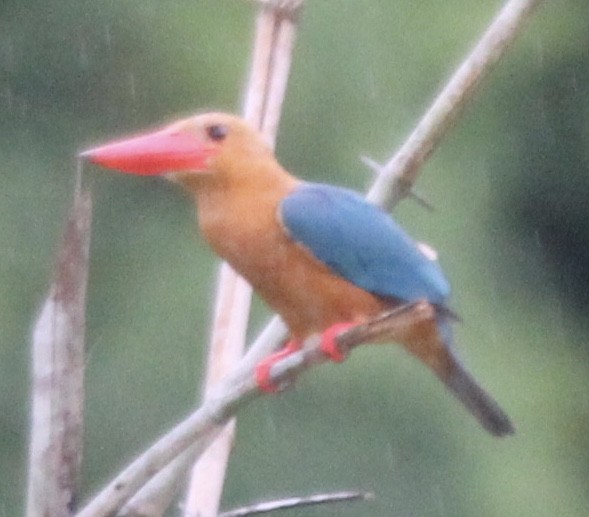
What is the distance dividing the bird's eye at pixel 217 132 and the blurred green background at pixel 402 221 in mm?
1330

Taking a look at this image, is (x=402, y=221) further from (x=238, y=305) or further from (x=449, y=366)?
(x=238, y=305)

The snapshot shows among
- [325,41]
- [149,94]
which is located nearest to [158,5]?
[149,94]

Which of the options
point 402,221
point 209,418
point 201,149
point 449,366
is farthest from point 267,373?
point 402,221

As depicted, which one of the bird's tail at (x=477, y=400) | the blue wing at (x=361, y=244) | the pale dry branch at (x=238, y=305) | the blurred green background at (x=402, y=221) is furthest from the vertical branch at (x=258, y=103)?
the blurred green background at (x=402, y=221)

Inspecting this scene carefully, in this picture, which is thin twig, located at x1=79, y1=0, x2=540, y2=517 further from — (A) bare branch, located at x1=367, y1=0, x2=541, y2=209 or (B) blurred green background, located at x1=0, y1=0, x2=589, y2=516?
(B) blurred green background, located at x1=0, y1=0, x2=589, y2=516

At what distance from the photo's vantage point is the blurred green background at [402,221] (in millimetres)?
2867

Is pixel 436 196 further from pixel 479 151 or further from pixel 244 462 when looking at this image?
pixel 244 462

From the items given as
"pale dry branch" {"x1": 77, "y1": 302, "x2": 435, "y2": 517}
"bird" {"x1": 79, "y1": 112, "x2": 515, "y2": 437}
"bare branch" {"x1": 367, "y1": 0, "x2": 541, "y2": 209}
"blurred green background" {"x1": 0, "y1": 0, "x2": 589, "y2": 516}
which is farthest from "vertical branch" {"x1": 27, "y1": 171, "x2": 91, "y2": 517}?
"blurred green background" {"x1": 0, "y1": 0, "x2": 589, "y2": 516}

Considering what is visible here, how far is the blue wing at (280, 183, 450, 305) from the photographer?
141cm

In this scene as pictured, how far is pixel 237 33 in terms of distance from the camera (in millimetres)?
2936

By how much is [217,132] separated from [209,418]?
1.14ft

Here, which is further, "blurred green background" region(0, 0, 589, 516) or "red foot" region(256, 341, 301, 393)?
"blurred green background" region(0, 0, 589, 516)

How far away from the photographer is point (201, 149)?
4.28ft

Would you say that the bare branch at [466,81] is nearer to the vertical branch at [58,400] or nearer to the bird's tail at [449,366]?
the bird's tail at [449,366]
